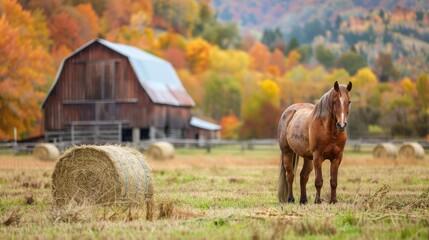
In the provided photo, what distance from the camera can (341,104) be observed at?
547 inches

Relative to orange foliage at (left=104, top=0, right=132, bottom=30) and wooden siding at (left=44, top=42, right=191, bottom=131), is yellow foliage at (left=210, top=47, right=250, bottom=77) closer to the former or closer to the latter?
orange foliage at (left=104, top=0, right=132, bottom=30)

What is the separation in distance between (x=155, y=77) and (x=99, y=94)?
4694 mm

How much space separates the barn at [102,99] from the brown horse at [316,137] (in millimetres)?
33099

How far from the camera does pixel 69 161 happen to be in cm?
1445

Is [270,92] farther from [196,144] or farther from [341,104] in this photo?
[341,104]

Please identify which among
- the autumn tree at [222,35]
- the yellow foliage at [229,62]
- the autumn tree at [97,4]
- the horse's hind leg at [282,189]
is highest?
the autumn tree at [222,35]

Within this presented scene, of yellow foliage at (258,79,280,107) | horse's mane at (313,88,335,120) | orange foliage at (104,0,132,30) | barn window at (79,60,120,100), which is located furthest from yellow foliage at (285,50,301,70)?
horse's mane at (313,88,335,120)

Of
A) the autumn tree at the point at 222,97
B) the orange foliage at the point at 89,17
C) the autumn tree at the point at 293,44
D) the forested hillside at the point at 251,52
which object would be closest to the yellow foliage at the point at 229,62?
the forested hillside at the point at 251,52

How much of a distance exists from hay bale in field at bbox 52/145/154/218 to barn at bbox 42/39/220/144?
112 feet

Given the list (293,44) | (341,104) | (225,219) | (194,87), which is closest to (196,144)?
(194,87)

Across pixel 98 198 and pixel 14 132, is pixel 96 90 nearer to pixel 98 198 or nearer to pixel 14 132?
pixel 14 132

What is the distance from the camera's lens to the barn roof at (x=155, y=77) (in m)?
48.8

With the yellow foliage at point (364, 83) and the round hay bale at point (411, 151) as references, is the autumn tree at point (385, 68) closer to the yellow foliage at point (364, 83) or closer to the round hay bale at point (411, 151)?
the yellow foliage at point (364, 83)

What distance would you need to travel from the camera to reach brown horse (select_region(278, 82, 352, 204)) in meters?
14.1
